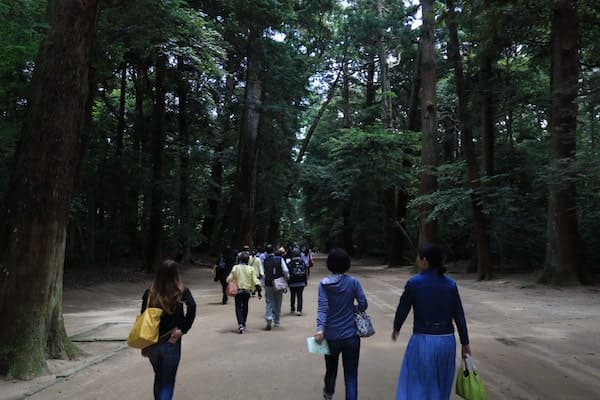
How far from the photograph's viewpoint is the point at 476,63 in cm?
2325

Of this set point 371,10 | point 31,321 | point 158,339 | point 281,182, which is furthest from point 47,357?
point 371,10

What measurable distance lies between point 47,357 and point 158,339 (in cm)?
428

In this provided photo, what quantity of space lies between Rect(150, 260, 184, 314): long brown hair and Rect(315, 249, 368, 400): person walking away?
146cm

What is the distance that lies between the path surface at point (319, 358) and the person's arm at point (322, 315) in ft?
4.34

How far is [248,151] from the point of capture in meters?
29.3

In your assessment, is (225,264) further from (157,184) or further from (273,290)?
(157,184)

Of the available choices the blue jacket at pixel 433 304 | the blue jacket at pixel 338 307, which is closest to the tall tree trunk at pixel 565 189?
the blue jacket at pixel 338 307

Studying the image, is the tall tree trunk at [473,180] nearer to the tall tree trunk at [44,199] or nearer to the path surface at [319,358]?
the path surface at [319,358]

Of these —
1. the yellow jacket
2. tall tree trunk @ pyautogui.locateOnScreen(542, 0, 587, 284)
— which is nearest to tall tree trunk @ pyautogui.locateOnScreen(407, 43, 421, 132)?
tall tree trunk @ pyautogui.locateOnScreen(542, 0, 587, 284)

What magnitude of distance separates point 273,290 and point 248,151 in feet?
61.9

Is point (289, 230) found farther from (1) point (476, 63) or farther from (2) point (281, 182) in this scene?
(1) point (476, 63)

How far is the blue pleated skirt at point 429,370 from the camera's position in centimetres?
431

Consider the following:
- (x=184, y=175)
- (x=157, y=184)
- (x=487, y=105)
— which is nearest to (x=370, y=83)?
(x=487, y=105)

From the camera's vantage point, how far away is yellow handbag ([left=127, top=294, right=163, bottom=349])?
4.43m
